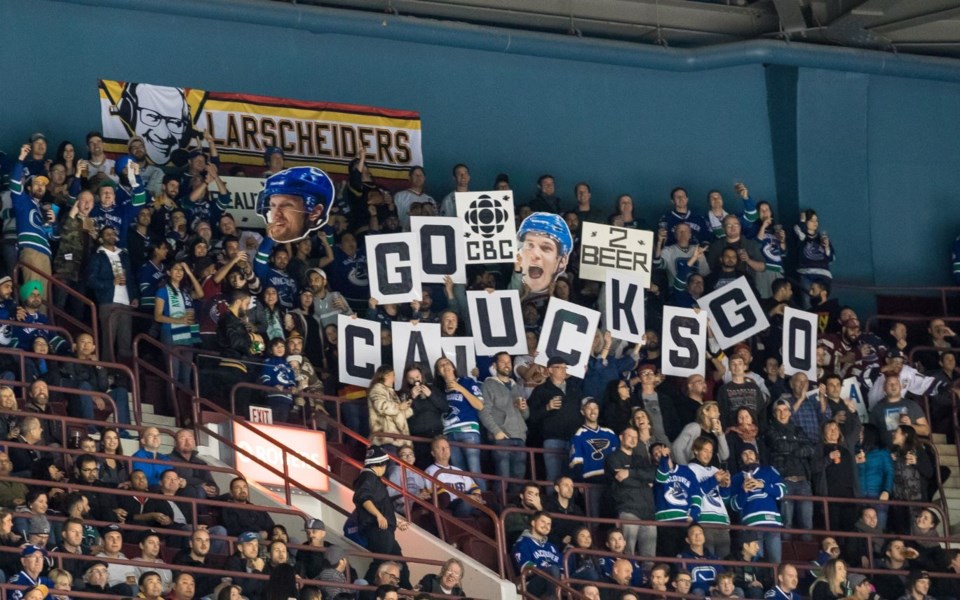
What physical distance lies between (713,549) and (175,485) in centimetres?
484

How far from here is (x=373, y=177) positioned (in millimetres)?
22750

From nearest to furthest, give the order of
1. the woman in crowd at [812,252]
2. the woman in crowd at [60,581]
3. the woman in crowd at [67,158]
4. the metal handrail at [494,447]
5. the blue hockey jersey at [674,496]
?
1. the woman in crowd at [60,581]
2. the metal handrail at [494,447]
3. the blue hockey jersey at [674,496]
4. the woman in crowd at [67,158]
5. the woman in crowd at [812,252]

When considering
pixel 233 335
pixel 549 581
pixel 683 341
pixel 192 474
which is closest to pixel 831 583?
pixel 549 581

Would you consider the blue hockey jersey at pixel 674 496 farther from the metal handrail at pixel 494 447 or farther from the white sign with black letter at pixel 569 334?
the white sign with black letter at pixel 569 334

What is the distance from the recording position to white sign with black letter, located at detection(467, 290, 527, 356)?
2028 cm

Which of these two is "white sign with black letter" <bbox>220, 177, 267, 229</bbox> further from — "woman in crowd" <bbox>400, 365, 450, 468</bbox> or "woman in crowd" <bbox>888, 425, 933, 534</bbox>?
"woman in crowd" <bbox>888, 425, 933, 534</bbox>

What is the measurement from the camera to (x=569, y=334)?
20328 millimetres

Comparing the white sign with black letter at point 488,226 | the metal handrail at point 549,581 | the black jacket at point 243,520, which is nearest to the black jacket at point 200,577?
the black jacket at point 243,520

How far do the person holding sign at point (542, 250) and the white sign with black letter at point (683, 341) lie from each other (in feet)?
3.68

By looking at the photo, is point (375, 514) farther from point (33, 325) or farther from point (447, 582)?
point (33, 325)

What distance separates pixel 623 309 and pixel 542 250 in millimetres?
944

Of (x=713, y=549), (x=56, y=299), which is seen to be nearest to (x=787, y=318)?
(x=713, y=549)

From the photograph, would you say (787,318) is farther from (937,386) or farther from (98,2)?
(98,2)

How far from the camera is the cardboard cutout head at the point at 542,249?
21.0 metres
